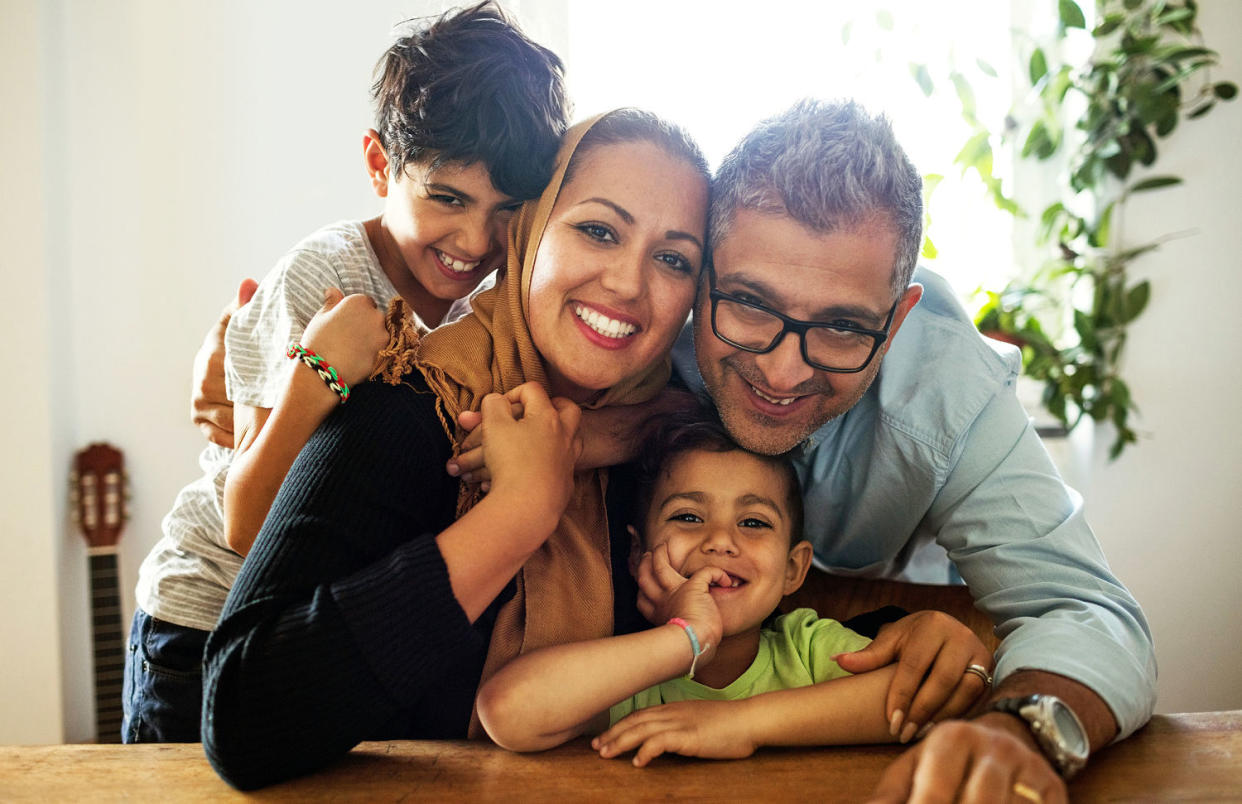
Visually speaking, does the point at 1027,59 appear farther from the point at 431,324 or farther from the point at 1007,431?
the point at 431,324

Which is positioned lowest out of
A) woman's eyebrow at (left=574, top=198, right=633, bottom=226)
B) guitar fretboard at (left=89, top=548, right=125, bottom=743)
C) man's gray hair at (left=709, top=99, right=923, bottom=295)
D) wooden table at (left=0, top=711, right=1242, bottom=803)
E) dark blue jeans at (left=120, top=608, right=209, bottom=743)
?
guitar fretboard at (left=89, top=548, right=125, bottom=743)

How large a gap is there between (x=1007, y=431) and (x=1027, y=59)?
228cm

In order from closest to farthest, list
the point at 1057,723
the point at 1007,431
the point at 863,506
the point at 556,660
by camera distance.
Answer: the point at 1057,723 → the point at 556,660 → the point at 1007,431 → the point at 863,506

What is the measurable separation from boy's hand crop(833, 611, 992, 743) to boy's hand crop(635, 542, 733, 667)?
178mm

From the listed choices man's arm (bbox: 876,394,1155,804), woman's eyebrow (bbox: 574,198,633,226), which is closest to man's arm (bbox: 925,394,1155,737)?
man's arm (bbox: 876,394,1155,804)

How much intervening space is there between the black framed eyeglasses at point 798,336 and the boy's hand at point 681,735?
0.56 meters

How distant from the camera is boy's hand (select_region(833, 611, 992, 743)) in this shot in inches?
45.3

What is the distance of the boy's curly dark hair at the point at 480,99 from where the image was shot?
59.2 inches

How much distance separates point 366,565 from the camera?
108 centimetres

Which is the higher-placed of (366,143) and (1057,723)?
(366,143)

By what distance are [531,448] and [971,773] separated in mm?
636

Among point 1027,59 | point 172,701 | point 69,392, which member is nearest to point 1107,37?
point 1027,59

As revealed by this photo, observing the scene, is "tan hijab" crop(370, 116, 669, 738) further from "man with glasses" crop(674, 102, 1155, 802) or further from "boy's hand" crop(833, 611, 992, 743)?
"boy's hand" crop(833, 611, 992, 743)

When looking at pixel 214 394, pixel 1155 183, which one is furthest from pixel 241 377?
pixel 1155 183
